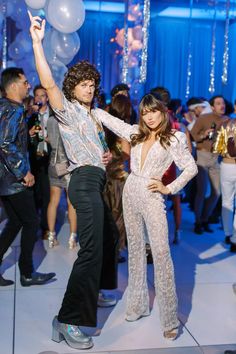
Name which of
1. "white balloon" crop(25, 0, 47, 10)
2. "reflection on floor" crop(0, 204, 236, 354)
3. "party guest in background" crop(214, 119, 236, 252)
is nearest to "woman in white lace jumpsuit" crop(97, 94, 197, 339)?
"reflection on floor" crop(0, 204, 236, 354)

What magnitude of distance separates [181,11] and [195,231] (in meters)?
10.2

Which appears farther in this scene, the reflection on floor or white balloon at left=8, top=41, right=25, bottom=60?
white balloon at left=8, top=41, right=25, bottom=60

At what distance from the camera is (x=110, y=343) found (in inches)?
119

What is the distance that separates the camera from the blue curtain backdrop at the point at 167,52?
1470 cm

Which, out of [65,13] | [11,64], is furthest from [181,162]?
[11,64]

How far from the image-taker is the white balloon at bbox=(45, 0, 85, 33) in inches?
226

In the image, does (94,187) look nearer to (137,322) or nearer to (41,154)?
(137,322)

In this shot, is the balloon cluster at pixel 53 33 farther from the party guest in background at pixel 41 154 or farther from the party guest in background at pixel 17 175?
the party guest in background at pixel 17 175

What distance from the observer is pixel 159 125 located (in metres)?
3.09

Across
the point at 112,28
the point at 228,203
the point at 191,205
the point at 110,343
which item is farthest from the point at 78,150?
the point at 112,28

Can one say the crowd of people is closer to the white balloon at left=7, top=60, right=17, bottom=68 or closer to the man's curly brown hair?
the man's curly brown hair

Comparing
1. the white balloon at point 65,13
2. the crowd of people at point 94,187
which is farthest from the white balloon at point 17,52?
the crowd of people at point 94,187

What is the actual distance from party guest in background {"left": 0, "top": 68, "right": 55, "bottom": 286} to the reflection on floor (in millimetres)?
245

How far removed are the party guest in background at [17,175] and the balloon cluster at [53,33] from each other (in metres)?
2.13
